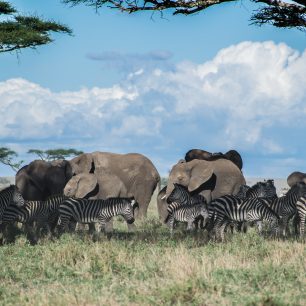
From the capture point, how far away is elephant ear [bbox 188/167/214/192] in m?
26.0

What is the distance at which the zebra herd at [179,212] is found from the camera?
720 inches

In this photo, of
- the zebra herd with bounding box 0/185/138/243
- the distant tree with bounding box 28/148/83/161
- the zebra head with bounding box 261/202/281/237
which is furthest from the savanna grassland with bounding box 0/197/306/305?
the distant tree with bounding box 28/148/83/161

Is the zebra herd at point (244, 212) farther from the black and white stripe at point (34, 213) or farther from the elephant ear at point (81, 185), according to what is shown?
the elephant ear at point (81, 185)

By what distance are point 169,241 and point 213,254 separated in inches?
104

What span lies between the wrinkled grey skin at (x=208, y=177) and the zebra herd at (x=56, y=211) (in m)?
5.65

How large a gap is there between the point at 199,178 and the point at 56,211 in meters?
7.55

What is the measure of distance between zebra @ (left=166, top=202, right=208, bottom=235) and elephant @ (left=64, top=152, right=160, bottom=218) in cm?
661

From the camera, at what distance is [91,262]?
1278 cm

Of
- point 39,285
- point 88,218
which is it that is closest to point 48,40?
point 88,218

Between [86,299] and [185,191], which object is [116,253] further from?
[185,191]

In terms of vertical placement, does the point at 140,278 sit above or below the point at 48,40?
below

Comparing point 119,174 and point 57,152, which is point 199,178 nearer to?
point 119,174

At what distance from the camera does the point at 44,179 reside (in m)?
28.8

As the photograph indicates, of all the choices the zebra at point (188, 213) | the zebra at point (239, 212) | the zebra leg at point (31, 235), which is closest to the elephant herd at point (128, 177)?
the zebra at point (188, 213)
